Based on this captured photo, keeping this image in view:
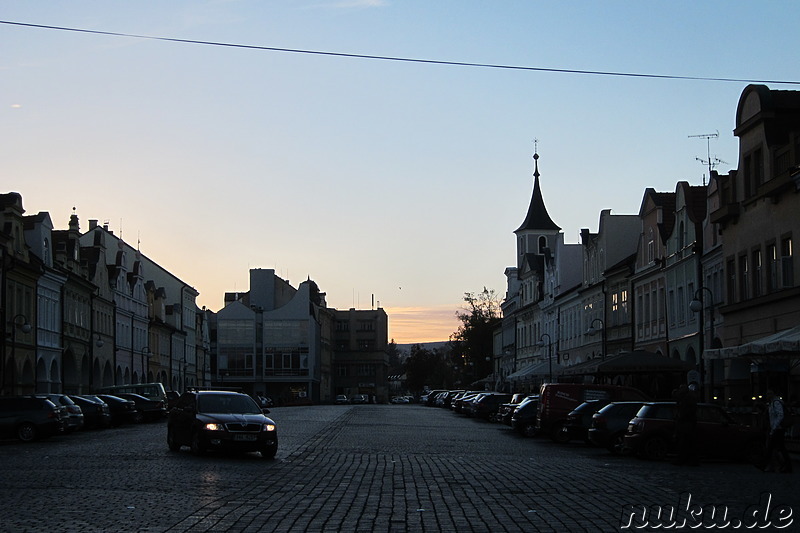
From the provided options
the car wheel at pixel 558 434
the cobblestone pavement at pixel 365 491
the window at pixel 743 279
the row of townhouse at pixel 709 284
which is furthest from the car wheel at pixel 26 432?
the window at pixel 743 279

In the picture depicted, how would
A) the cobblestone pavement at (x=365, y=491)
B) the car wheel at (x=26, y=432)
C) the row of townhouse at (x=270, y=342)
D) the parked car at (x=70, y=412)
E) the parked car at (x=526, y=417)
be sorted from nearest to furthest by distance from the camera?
the cobblestone pavement at (x=365, y=491)
the car wheel at (x=26, y=432)
the parked car at (x=70, y=412)
the parked car at (x=526, y=417)
the row of townhouse at (x=270, y=342)

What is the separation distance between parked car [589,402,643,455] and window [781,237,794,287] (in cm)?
962

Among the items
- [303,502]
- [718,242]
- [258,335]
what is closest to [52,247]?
[718,242]

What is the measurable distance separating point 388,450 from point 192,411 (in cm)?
553

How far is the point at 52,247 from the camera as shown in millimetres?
69438

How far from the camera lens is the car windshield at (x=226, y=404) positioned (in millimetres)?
28000

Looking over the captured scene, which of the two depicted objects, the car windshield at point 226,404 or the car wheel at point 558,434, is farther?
the car wheel at point 558,434

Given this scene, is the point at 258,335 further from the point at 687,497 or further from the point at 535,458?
the point at 687,497

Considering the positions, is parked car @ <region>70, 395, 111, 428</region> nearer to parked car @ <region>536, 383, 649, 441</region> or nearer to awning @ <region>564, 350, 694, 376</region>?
parked car @ <region>536, 383, 649, 441</region>

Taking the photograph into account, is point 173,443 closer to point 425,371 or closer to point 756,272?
point 756,272

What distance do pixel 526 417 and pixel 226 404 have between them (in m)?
15.8

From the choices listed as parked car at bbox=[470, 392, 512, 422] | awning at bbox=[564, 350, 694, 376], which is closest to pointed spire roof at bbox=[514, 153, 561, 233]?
parked car at bbox=[470, 392, 512, 422]

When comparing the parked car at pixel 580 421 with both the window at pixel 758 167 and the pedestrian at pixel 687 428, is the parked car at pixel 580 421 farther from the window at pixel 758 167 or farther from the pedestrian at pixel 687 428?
the window at pixel 758 167

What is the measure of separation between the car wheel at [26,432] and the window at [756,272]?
80.4ft
